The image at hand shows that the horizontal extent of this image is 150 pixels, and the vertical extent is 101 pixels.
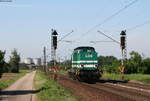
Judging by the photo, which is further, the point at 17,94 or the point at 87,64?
the point at 87,64

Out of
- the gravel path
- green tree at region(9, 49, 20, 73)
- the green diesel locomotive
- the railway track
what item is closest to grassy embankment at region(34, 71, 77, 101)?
the railway track

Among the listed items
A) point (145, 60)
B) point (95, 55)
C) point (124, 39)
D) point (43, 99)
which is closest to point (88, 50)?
point (95, 55)

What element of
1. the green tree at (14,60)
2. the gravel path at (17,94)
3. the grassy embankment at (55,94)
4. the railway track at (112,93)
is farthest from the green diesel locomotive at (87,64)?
the green tree at (14,60)

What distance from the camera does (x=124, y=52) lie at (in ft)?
173

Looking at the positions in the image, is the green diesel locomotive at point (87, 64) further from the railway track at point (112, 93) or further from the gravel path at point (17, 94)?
the railway track at point (112, 93)

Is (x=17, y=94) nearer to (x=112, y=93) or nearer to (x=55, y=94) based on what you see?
(x=55, y=94)

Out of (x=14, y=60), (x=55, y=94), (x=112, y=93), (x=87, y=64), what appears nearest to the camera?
(x=55, y=94)

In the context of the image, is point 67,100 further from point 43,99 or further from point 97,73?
point 97,73

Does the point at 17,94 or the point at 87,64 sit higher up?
the point at 87,64

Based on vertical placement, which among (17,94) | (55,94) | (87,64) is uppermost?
(87,64)

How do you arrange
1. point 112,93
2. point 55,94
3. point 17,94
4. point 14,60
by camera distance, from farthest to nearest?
point 14,60, point 17,94, point 112,93, point 55,94

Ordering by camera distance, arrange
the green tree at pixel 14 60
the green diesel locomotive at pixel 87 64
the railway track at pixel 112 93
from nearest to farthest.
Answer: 1. the railway track at pixel 112 93
2. the green diesel locomotive at pixel 87 64
3. the green tree at pixel 14 60

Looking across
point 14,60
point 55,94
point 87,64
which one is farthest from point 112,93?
point 14,60

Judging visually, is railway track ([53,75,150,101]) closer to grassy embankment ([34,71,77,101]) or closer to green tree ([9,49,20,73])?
grassy embankment ([34,71,77,101])
